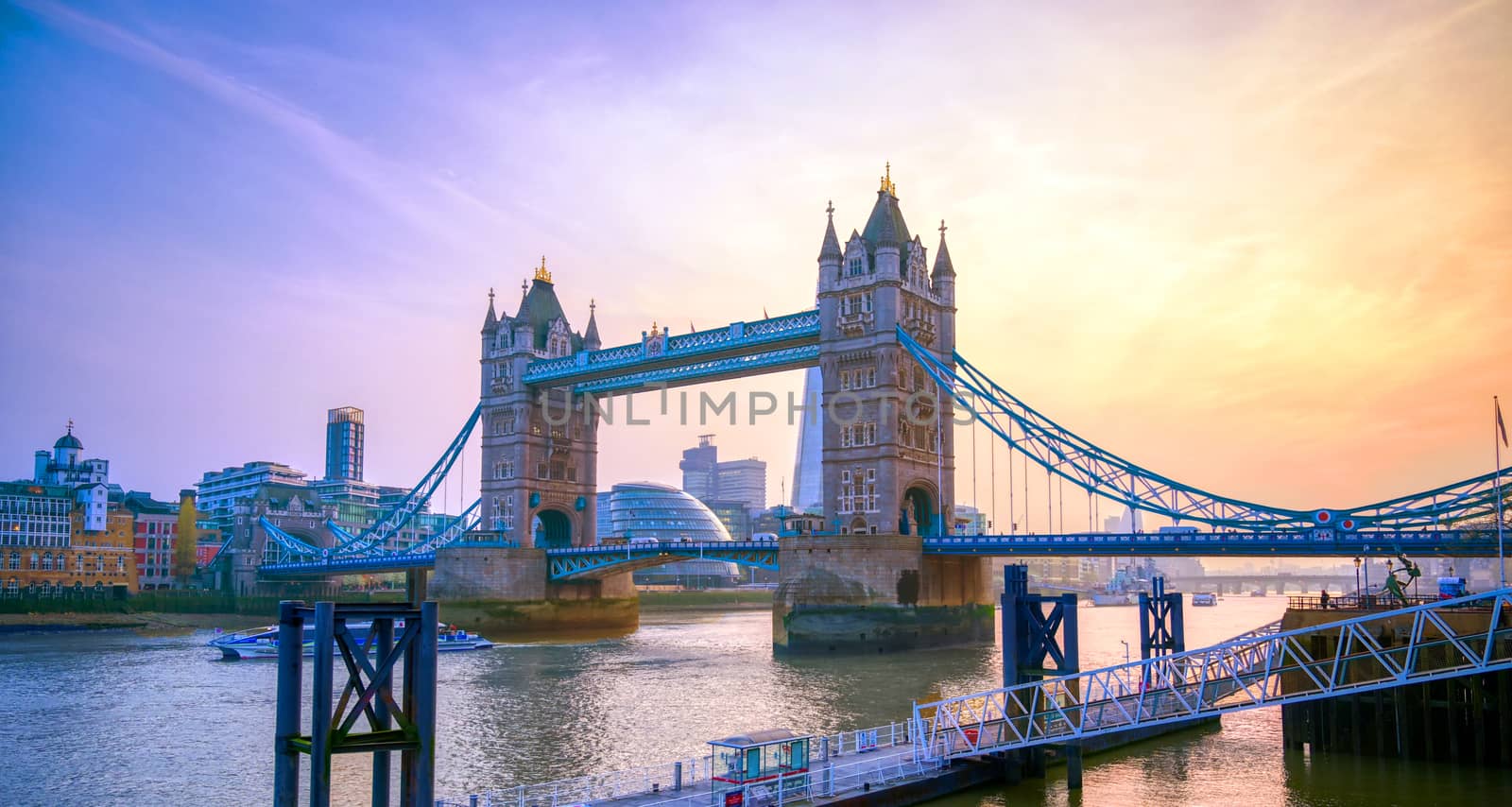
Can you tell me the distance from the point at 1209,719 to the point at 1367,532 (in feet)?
80.9

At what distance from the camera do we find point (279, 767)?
20688mm

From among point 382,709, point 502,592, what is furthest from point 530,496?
point 382,709

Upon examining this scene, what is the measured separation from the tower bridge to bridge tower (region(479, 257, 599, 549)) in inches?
6.7

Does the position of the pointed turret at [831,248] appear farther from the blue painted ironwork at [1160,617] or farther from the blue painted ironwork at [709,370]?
the blue painted ironwork at [1160,617]

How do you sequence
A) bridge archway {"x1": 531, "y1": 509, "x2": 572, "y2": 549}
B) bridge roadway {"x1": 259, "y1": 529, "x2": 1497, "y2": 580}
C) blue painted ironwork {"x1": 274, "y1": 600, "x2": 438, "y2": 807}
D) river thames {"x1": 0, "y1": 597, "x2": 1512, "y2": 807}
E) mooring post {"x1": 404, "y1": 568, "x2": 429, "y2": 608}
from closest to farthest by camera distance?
blue painted ironwork {"x1": 274, "y1": 600, "x2": 438, "y2": 807}, mooring post {"x1": 404, "y1": 568, "x2": 429, "y2": 608}, river thames {"x1": 0, "y1": 597, "x2": 1512, "y2": 807}, bridge roadway {"x1": 259, "y1": 529, "x2": 1497, "y2": 580}, bridge archway {"x1": 531, "y1": 509, "x2": 572, "y2": 549}

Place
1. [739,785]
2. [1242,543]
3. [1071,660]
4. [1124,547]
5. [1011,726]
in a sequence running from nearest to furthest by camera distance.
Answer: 1. [739,785]
2. [1011,726]
3. [1071,660]
4. [1242,543]
5. [1124,547]

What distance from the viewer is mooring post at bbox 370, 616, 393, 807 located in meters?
21.8

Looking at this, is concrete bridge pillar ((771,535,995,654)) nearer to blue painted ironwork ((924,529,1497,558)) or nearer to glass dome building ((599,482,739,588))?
blue painted ironwork ((924,529,1497,558))

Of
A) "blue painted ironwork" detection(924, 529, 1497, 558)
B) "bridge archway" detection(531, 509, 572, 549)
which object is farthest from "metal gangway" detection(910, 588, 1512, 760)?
"bridge archway" detection(531, 509, 572, 549)

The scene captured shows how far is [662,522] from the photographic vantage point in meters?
182

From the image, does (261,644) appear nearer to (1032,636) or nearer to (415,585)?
(415,585)

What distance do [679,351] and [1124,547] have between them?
38.1m

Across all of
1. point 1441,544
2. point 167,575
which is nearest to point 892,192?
point 1441,544

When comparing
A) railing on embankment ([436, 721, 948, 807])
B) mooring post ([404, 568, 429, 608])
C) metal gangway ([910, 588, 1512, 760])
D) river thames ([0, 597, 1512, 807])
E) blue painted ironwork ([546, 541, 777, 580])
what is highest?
mooring post ([404, 568, 429, 608])
